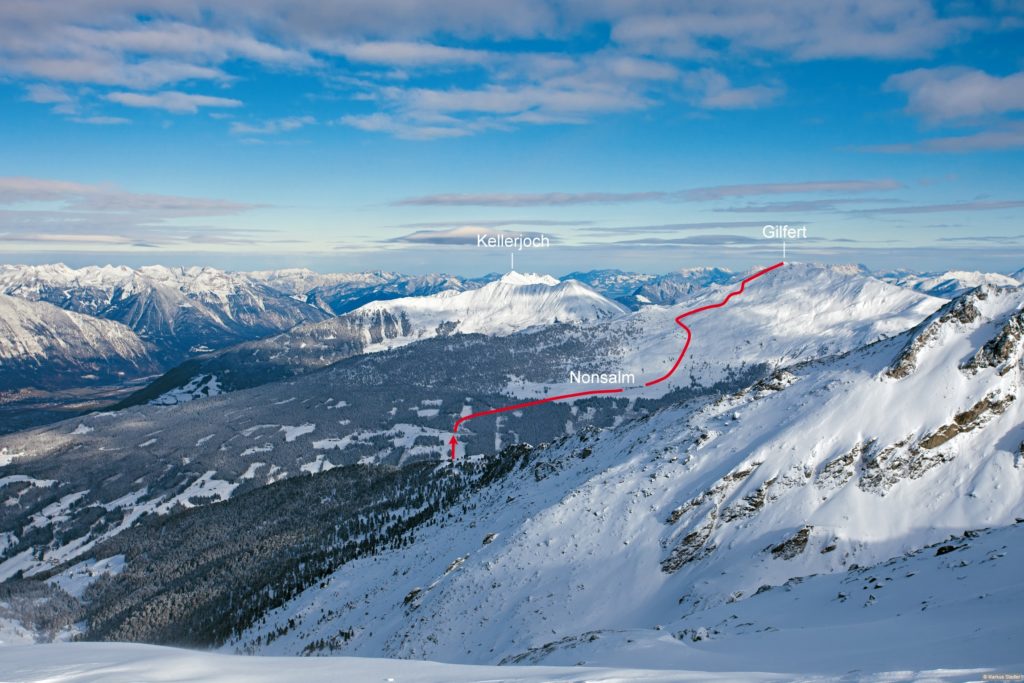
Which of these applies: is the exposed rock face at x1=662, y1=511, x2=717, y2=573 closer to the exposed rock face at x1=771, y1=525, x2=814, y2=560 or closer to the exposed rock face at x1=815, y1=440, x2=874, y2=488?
the exposed rock face at x1=771, y1=525, x2=814, y2=560

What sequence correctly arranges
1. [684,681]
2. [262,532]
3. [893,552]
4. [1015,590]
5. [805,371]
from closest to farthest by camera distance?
[684,681] < [1015,590] < [893,552] < [805,371] < [262,532]

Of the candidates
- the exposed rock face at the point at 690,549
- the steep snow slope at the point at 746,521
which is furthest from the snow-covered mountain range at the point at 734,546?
the steep snow slope at the point at 746,521

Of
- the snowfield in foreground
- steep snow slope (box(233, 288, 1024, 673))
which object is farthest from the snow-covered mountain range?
the snowfield in foreground

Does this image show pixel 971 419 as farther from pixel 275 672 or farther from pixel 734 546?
pixel 275 672

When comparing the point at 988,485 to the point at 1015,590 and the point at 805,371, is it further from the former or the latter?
the point at 1015,590

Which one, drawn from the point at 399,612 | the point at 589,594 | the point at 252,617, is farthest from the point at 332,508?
the point at 589,594

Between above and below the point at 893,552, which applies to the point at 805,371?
above

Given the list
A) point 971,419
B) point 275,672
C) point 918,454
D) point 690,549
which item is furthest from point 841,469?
point 275,672

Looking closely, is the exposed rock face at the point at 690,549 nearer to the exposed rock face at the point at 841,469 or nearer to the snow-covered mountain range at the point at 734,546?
the snow-covered mountain range at the point at 734,546
